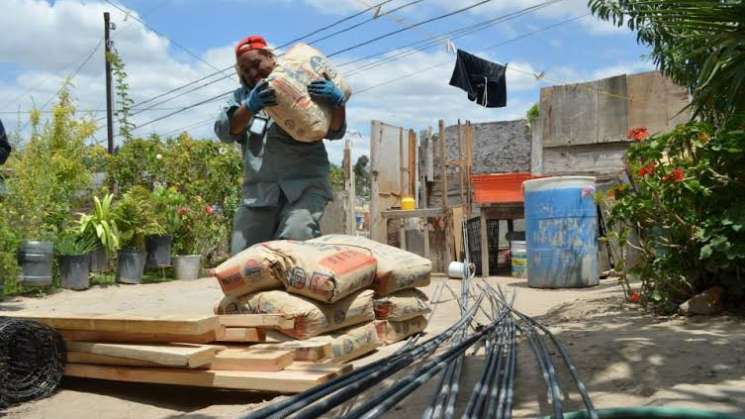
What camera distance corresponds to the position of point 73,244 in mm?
8086

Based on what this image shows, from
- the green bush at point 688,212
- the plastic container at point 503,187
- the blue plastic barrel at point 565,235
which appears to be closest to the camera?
the green bush at point 688,212

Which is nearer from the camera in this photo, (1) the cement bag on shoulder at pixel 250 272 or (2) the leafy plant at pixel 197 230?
(1) the cement bag on shoulder at pixel 250 272

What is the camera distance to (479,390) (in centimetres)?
212

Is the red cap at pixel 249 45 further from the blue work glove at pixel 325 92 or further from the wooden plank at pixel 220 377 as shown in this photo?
the wooden plank at pixel 220 377

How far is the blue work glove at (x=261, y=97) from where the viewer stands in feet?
13.3

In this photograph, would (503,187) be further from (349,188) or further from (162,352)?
(162,352)

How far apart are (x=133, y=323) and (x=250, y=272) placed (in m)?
0.67

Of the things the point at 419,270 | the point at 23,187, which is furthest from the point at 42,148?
the point at 419,270

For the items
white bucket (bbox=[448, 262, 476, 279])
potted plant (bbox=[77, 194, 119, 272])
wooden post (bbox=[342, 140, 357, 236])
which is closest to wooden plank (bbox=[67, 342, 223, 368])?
potted plant (bbox=[77, 194, 119, 272])

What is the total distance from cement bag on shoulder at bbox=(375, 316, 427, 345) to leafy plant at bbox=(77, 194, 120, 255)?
519 cm

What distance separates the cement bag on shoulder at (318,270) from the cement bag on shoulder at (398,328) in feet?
1.52

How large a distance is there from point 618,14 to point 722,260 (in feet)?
11.9

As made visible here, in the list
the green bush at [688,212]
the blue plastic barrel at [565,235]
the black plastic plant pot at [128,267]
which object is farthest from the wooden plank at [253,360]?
the black plastic plant pot at [128,267]

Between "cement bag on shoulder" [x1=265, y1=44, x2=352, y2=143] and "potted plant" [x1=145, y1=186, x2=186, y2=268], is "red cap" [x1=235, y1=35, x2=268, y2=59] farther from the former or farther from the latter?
"potted plant" [x1=145, y1=186, x2=186, y2=268]
